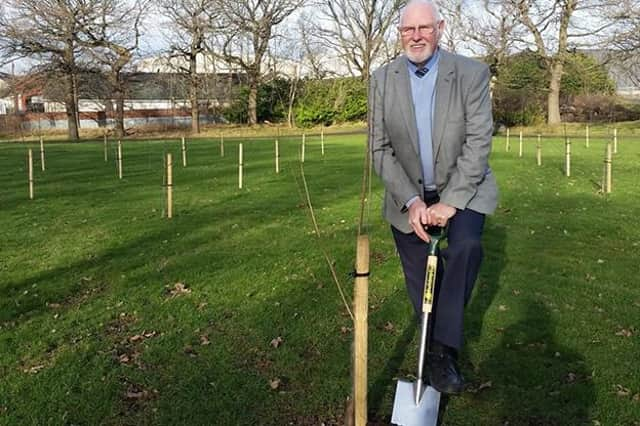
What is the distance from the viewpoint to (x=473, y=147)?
12.9ft

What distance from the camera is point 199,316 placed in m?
6.58

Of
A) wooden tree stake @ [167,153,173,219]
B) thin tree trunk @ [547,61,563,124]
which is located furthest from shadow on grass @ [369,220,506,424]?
thin tree trunk @ [547,61,563,124]

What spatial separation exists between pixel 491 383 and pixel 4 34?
163 ft

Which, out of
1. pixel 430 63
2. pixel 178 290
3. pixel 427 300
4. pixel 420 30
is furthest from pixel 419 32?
pixel 178 290

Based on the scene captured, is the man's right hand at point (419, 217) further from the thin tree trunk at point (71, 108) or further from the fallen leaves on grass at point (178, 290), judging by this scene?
the thin tree trunk at point (71, 108)

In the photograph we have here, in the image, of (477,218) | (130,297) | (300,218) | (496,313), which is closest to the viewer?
(477,218)

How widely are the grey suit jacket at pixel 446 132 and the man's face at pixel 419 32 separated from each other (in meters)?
0.11

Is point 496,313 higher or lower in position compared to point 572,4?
lower

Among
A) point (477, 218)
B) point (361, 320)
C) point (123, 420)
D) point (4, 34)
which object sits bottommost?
point (123, 420)

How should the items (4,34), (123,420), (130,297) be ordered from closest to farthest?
(123,420), (130,297), (4,34)

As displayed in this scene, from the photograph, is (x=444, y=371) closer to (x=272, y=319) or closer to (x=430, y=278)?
(x=430, y=278)

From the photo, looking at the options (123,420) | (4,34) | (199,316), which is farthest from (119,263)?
(4,34)

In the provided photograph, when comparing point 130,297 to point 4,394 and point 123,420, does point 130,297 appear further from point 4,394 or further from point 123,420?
point 123,420

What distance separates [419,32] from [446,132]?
0.59 m
